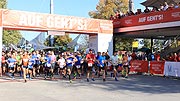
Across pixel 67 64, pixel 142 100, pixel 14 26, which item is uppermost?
pixel 14 26

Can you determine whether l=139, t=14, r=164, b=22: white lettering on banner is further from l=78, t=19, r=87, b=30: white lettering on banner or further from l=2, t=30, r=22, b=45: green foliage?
l=2, t=30, r=22, b=45: green foliage

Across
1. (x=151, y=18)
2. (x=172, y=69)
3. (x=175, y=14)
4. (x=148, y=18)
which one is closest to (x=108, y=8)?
(x=148, y=18)

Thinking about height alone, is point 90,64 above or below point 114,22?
below

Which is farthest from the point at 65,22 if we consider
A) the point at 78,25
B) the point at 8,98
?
the point at 8,98

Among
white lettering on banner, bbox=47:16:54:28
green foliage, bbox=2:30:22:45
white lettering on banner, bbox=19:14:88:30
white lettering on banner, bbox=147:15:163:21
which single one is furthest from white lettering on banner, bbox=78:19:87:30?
green foliage, bbox=2:30:22:45

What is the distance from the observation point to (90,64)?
16.1 metres

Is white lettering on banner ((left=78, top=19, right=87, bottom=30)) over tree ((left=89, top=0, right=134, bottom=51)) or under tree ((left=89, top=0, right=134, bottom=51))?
A: under

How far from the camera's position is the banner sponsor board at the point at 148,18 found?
68.8ft

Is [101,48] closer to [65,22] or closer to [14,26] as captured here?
[65,22]

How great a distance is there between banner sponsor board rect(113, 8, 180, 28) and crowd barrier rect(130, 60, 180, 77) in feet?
10.9

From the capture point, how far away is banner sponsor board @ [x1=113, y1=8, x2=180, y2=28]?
2098cm

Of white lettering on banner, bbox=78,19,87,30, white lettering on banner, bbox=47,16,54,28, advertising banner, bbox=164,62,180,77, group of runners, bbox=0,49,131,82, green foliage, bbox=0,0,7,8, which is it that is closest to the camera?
group of runners, bbox=0,49,131,82

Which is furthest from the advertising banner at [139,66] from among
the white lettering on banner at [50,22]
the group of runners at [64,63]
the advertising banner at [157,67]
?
the white lettering on banner at [50,22]

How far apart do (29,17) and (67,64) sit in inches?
254
